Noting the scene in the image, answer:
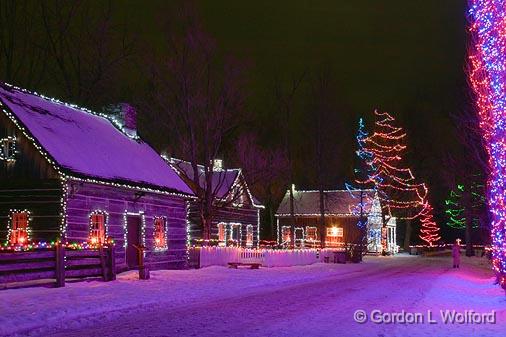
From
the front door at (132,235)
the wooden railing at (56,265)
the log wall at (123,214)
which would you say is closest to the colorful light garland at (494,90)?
the wooden railing at (56,265)

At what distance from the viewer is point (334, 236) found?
57.5m

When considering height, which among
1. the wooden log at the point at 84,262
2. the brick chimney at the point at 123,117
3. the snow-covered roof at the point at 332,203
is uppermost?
the brick chimney at the point at 123,117

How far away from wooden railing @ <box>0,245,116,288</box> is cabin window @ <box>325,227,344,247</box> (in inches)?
1537

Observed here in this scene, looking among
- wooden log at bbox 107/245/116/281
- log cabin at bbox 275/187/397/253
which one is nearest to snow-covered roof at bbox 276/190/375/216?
log cabin at bbox 275/187/397/253

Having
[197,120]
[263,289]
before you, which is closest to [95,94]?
[197,120]

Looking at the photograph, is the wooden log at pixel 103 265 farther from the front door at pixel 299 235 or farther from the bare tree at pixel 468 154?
the front door at pixel 299 235

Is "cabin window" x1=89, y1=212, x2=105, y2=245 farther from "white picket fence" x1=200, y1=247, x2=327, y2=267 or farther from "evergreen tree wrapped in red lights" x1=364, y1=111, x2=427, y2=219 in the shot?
"evergreen tree wrapped in red lights" x1=364, y1=111, x2=427, y2=219

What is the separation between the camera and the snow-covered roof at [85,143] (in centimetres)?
2195

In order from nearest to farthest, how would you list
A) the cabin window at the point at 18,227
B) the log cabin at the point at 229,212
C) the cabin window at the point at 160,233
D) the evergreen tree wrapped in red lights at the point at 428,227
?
the cabin window at the point at 18,227, the cabin window at the point at 160,233, the log cabin at the point at 229,212, the evergreen tree wrapped in red lights at the point at 428,227

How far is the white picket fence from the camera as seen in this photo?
31.3 m

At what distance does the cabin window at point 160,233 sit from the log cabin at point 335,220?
27748mm

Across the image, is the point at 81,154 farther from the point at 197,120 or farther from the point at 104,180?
the point at 197,120

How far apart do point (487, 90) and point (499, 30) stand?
1.68 metres

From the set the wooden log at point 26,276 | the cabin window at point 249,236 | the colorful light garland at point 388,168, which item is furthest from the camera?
the colorful light garland at point 388,168
